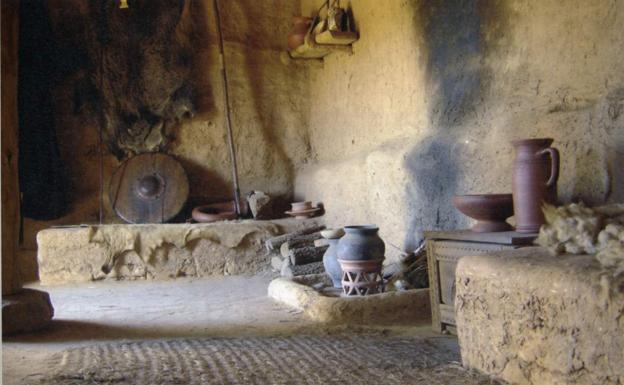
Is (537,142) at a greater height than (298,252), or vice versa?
(537,142)

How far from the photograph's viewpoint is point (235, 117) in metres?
7.65

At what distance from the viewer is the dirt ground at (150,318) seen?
136 inches

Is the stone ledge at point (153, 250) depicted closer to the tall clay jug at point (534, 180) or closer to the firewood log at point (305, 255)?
the firewood log at point (305, 255)

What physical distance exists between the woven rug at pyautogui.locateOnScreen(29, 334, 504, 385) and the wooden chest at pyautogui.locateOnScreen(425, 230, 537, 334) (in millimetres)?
167

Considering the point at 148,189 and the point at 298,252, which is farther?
the point at 148,189

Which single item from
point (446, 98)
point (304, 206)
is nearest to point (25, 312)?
point (446, 98)

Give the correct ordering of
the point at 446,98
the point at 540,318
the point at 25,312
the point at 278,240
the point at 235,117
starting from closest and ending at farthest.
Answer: the point at 540,318
the point at 25,312
the point at 446,98
the point at 278,240
the point at 235,117

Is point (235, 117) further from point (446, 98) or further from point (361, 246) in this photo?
point (361, 246)

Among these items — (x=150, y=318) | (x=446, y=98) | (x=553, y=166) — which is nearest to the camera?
(x=553, y=166)

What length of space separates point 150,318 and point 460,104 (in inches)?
100

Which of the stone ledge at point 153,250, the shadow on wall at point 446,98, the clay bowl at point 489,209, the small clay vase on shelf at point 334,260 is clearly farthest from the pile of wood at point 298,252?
the clay bowl at point 489,209

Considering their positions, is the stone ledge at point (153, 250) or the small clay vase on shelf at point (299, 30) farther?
the small clay vase on shelf at point (299, 30)

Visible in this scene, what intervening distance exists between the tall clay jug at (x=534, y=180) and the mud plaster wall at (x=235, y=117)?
494 centimetres

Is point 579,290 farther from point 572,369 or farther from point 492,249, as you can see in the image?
point 492,249
